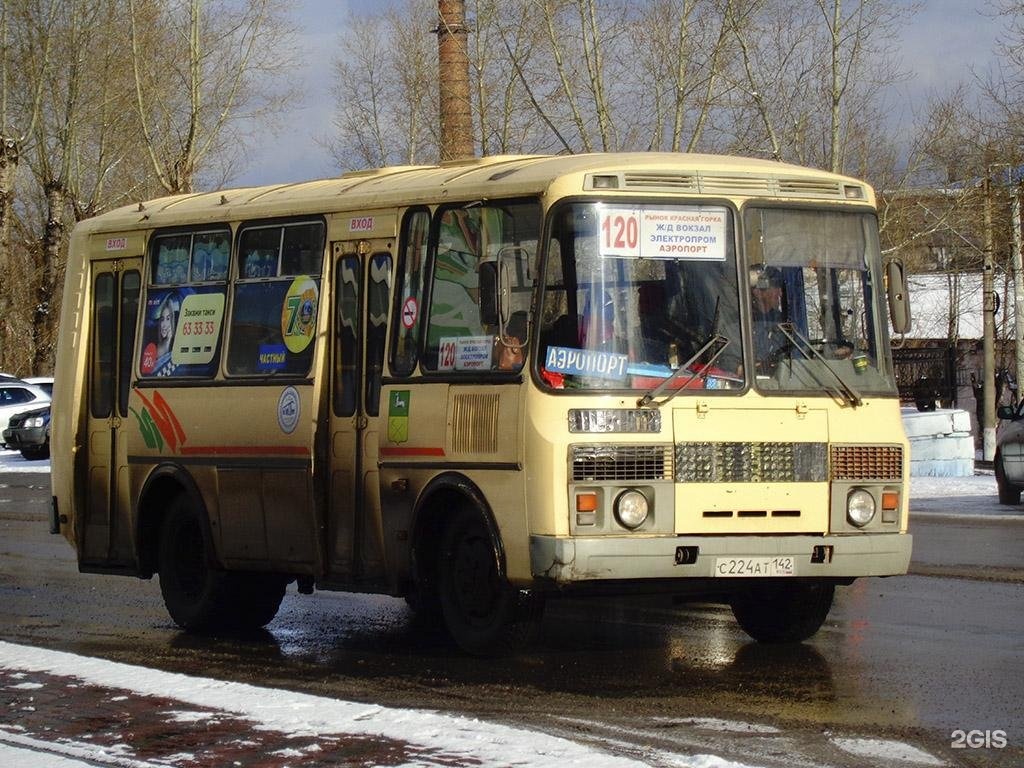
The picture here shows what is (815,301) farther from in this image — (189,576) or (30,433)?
(30,433)

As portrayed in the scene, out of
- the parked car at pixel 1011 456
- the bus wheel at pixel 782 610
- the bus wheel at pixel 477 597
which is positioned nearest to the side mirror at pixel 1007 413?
the parked car at pixel 1011 456

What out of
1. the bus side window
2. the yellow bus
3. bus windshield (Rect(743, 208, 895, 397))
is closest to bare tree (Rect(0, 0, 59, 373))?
the yellow bus

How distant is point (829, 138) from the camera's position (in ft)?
109

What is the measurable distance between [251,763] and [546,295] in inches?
137

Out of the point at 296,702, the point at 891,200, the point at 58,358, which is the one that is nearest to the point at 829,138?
the point at 891,200

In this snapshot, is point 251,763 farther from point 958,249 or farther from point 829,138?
point 958,249

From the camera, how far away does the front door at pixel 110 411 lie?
513 inches

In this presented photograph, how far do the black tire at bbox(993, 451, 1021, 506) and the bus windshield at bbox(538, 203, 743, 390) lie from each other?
1284 cm

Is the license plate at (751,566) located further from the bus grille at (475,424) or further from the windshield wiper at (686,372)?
the bus grille at (475,424)

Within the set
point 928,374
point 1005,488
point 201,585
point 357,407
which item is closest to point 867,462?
point 357,407

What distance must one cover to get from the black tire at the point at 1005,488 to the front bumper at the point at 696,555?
12263mm

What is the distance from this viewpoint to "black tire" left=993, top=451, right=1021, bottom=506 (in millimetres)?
21875

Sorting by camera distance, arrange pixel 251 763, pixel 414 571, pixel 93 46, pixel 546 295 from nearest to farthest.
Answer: pixel 251 763
pixel 546 295
pixel 414 571
pixel 93 46

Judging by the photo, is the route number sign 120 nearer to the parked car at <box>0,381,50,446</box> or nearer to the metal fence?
the parked car at <box>0,381,50,446</box>
